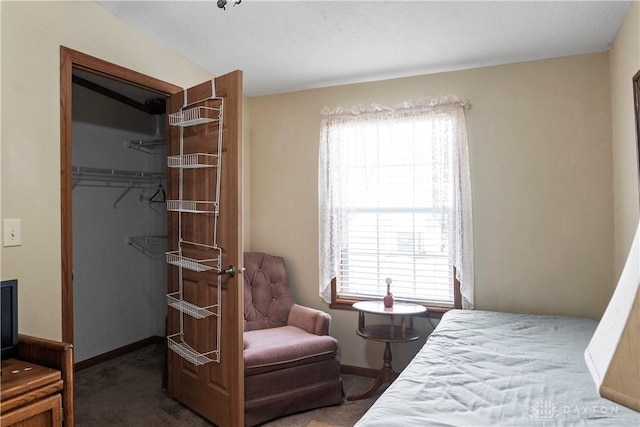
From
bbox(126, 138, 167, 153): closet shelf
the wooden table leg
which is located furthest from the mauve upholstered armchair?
bbox(126, 138, 167, 153): closet shelf

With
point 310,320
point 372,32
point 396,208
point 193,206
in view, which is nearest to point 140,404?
point 310,320

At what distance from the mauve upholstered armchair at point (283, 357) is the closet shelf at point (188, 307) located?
0.38 m

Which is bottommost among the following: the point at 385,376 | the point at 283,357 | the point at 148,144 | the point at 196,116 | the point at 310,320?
the point at 385,376

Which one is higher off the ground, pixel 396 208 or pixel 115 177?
pixel 115 177

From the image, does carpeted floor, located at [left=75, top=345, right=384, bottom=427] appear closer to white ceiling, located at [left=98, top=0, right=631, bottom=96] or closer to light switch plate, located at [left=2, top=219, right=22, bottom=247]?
light switch plate, located at [left=2, top=219, right=22, bottom=247]

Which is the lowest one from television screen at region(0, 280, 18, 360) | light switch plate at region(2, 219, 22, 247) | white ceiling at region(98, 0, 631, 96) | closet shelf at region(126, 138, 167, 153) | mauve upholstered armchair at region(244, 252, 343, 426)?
mauve upholstered armchair at region(244, 252, 343, 426)

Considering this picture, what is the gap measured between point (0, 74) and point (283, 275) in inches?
92.0

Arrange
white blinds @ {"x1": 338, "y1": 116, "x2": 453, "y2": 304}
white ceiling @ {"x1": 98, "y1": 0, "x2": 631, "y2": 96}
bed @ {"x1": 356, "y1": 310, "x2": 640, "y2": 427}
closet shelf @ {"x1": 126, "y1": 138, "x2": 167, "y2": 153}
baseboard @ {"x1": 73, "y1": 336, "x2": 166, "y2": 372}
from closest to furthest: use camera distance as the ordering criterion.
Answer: bed @ {"x1": 356, "y1": 310, "x2": 640, "y2": 427} → white ceiling @ {"x1": 98, "y1": 0, "x2": 631, "y2": 96} → white blinds @ {"x1": 338, "y1": 116, "x2": 453, "y2": 304} → baseboard @ {"x1": 73, "y1": 336, "x2": 166, "y2": 372} → closet shelf @ {"x1": 126, "y1": 138, "x2": 167, "y2": 153}

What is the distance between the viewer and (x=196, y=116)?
8.80ft

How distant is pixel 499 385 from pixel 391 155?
6.81 ft

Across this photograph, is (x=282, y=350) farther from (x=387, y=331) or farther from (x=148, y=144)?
(x=148, y=144)

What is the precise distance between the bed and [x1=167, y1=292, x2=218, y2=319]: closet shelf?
1322 mm

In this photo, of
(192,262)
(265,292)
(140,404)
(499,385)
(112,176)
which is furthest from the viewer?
(112,176)

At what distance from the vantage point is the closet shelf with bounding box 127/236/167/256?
13.7 ft
